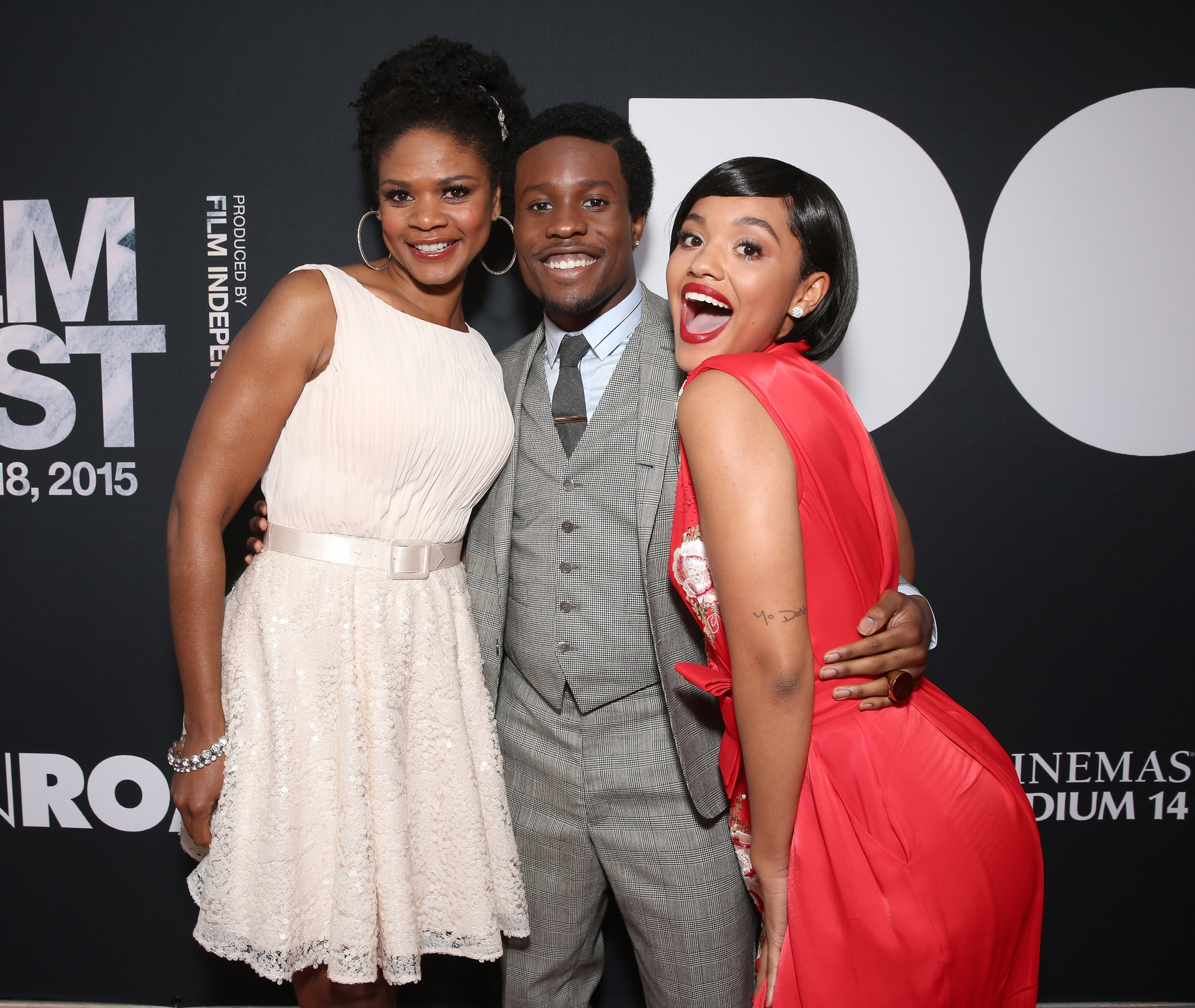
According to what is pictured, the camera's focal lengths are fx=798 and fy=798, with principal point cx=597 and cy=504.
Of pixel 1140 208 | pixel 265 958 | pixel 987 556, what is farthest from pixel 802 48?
pixel 265 958

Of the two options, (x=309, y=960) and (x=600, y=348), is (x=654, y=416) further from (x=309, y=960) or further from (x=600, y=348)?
(x=309, y=960)

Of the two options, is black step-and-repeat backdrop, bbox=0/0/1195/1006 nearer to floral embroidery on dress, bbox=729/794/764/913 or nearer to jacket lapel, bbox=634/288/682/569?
jacket lapel, bbox=634/288/682/569

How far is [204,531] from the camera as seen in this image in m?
1.38

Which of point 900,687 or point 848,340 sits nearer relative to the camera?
point 900,687

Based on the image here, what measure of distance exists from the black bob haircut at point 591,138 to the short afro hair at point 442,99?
4 cm

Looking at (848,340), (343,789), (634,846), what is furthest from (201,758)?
(848,340)

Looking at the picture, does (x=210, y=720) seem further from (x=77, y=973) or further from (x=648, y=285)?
(x=77, y=973)

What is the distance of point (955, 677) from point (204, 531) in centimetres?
192

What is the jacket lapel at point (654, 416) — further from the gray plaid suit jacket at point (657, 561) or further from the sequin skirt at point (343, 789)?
the sequin skirt at point (343, 789)

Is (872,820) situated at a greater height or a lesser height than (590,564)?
lesser

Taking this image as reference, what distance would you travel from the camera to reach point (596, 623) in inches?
61.2

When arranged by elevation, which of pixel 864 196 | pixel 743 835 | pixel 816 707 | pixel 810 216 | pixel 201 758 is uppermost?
pixel 864 196

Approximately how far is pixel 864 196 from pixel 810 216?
3.34 feet

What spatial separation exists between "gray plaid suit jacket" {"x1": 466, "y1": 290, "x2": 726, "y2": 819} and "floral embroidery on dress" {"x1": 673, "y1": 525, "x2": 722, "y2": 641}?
8.1 inches
